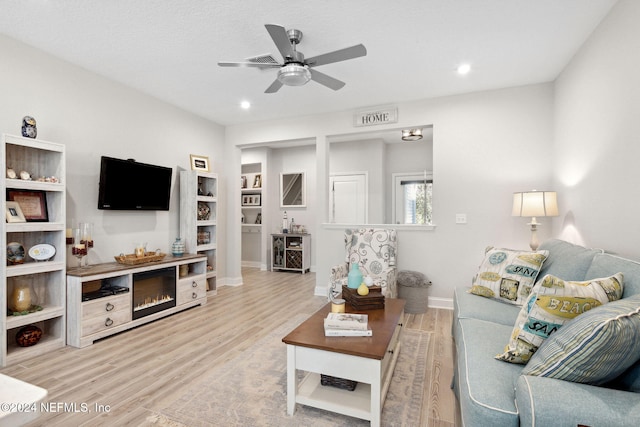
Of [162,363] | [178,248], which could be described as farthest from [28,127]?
[162,363]

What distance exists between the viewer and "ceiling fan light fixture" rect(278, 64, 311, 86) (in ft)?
8.27

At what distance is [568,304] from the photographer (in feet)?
4.35

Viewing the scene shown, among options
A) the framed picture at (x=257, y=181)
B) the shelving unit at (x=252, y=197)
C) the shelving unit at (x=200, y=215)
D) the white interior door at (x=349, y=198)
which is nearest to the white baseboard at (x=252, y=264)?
the shelving unit at (x=252, y=197)

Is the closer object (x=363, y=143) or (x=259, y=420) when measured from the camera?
(x=259, y=420)

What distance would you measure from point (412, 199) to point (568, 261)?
460 centimetres

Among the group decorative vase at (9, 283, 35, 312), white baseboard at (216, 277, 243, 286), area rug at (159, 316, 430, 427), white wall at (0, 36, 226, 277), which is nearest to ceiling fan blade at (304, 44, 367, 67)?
area rug at (159, 316, 430, 427)

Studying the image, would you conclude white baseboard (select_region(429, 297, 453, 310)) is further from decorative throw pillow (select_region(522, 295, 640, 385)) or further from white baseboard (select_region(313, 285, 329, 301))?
decorative throw pillow (select_region(522, 295, 640, 385))

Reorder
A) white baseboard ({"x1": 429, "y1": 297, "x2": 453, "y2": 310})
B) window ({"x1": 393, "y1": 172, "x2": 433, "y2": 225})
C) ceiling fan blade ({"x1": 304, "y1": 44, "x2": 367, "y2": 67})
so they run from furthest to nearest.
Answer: window ({"x1": 393, "y1": 172, "x2": 433, "y2": 225})
white baseboard ({"x1": 429, "y1": 297, "x2": 453, "y2": 310})
ceiling fan blade ({"x1": 304, "y1": 44, "x2": 367, "y2": 67})

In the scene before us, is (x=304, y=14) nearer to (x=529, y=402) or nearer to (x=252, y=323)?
(x=529, y=402)

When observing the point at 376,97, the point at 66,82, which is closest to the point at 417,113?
the point at 376,97

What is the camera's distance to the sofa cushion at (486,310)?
2.11 meters

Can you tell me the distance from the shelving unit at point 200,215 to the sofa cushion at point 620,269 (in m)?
4.12

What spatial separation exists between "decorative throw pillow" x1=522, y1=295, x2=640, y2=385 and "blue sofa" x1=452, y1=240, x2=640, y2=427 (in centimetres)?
4

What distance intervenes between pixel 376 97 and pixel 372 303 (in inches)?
109
